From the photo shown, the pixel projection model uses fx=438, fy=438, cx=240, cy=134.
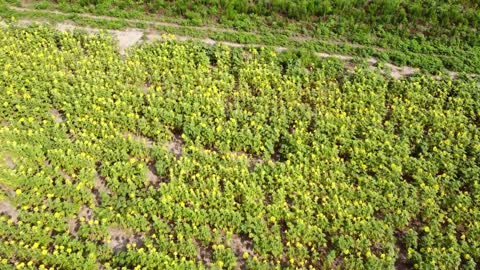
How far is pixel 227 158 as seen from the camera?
383 inches

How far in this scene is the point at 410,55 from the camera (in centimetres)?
1252

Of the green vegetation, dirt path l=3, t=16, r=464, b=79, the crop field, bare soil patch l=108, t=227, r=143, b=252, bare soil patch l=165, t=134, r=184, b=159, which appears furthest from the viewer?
the green vegetation

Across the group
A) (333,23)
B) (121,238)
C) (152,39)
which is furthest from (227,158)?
(333,23)

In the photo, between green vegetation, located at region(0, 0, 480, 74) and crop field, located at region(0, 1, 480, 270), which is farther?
green vegetation, located at region(0, 0, 480, 74)

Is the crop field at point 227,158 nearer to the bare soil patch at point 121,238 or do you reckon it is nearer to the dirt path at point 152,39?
the bare soil patch at point 121,238

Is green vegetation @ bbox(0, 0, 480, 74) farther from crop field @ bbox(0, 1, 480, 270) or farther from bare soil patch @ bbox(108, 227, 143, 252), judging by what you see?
bare soil patch @ bbox(108, 227, 143, 252)

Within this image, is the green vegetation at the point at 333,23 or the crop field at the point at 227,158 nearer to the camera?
the crop field at the point at 227,158

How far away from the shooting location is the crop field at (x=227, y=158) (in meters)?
8.47

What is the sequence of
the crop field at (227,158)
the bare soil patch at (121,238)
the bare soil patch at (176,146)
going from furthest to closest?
the bare soil patch at (176,146)
the bare soil patch at (121,238)
the crop field at (227,158)

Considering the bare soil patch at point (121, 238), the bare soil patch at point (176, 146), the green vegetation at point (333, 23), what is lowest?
the bare soil patch at point (121, 238)

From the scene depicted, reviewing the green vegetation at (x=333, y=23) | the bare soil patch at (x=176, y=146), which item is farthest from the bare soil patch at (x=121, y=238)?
the green vegetation at (x=333, y=23)

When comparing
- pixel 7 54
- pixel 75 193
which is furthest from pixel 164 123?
pixel 7 54

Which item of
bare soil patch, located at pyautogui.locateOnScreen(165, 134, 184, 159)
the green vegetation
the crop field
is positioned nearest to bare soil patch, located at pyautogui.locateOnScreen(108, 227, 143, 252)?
the crop field

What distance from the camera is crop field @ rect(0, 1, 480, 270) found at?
847 cm
